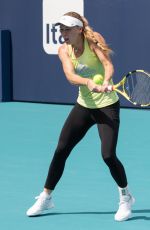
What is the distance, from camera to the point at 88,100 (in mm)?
6156

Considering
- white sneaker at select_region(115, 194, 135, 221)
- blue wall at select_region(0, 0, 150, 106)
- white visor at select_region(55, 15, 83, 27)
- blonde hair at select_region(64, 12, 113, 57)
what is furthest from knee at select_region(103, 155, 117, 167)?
blue wall at select_region(0, 0, 150, 106)

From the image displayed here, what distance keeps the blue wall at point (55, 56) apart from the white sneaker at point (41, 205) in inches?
249

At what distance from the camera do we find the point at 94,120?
616 cm

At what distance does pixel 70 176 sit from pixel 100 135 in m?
1.64

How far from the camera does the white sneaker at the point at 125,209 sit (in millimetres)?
6055

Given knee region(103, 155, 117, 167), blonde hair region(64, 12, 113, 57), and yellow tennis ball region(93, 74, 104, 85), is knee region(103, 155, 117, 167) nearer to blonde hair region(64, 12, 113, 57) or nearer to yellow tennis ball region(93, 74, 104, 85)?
yellow tennis ball region(93, 74, 104, 85)

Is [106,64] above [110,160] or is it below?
above

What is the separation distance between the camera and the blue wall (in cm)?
1244

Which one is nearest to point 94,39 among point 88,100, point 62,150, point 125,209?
point 88,100

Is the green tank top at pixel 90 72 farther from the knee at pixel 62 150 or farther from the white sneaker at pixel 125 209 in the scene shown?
the white sneaker at pixel 125 209

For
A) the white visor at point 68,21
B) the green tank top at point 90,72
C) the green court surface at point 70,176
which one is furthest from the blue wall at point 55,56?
the white visor at point 68,21

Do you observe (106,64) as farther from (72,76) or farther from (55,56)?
(55,56)

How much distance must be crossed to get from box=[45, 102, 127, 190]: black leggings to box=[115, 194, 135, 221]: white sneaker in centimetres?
11

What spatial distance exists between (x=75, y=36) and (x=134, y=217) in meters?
1.40
